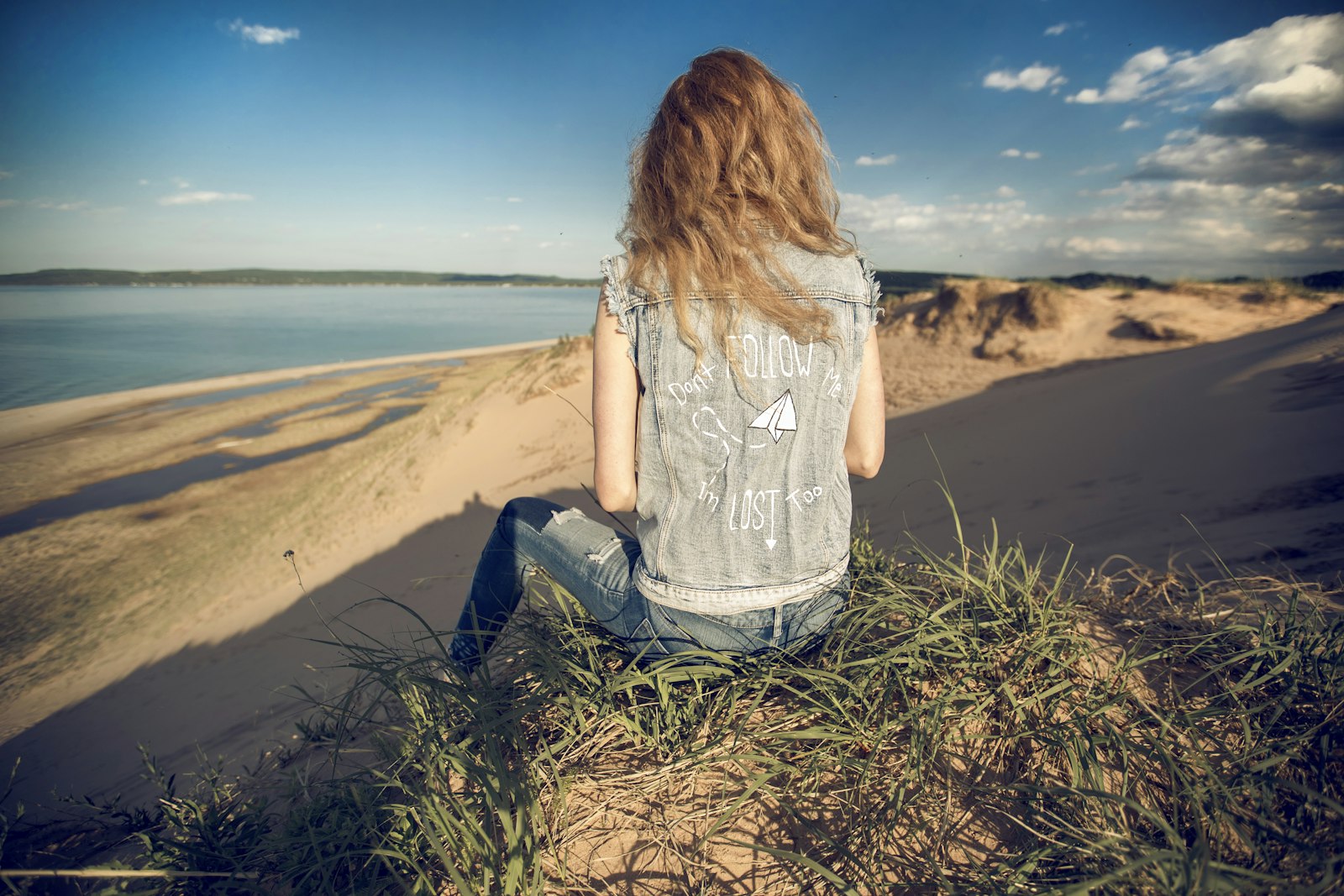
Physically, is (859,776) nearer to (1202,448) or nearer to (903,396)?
(1202,448)

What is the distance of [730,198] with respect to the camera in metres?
1.56

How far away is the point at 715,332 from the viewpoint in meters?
1.48

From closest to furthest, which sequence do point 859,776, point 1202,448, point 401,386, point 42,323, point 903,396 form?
point 859,776, point 1202,448, point 903,396, point 401,386, point 42,323

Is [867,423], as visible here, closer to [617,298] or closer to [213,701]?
[617,298]

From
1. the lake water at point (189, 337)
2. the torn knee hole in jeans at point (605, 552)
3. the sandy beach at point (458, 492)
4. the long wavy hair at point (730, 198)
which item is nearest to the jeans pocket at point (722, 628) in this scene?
the torn knee hole in jeans at point (605, 552)

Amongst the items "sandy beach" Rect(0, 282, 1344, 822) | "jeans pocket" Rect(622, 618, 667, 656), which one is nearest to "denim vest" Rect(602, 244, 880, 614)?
"jeans pocket" Rect(622, 618, 667, 656)

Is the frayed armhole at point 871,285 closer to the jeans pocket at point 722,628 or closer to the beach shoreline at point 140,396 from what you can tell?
the jeans pocket at point 722,628

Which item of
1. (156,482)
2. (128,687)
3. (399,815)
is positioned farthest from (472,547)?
(156,482)

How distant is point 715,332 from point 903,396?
27.2 feet

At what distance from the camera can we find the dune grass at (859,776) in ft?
3.95

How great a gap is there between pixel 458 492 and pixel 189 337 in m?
30.8

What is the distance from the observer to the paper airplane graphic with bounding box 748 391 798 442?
4.98ft

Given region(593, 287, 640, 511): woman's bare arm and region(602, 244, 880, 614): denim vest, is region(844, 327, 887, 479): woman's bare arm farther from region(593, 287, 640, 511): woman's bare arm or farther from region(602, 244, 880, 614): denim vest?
region(593, 287, 640, 511): woman's bare arm

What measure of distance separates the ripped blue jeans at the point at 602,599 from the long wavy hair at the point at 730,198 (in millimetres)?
719
